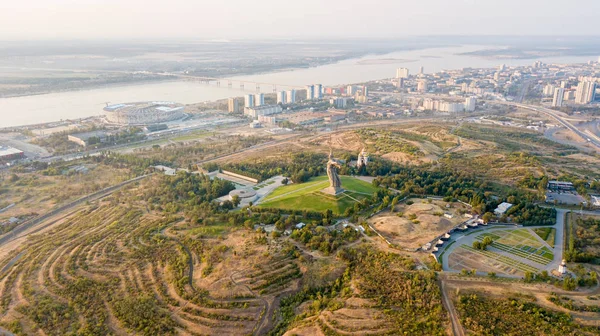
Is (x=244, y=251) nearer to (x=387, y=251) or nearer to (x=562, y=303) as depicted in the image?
(x=387, y=251)

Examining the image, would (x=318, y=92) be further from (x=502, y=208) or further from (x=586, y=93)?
(x=502, y=208)

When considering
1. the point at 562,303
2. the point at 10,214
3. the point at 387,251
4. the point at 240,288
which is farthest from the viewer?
the point at 10,214

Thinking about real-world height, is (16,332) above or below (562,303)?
below

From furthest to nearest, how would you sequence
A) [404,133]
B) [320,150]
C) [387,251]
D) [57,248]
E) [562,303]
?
1. [404,133]
2. [320,150]
3. [57,248]
4. [387,251]
5. [562,303]

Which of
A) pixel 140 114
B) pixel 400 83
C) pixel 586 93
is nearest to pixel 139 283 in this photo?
pixel 140 114

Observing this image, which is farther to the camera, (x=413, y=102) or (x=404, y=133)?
(x=413, y=102)

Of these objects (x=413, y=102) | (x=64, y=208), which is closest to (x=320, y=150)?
(x=64, y=208)

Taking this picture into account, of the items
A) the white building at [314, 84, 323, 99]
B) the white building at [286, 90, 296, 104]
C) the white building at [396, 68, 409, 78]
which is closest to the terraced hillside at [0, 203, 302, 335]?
the white building at [286, 90, 296, 104]
